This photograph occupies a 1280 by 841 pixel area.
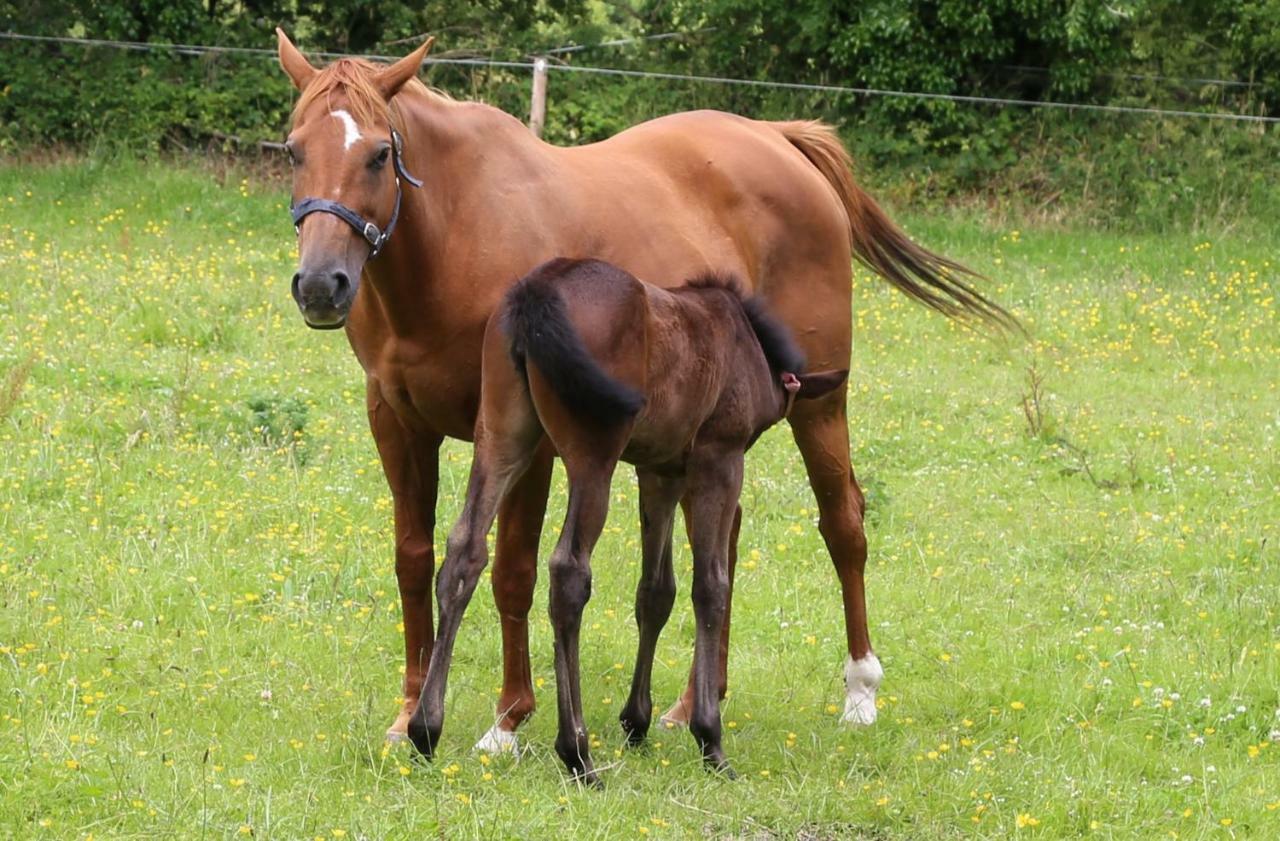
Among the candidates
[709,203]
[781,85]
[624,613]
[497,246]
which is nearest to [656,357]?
[497,246]

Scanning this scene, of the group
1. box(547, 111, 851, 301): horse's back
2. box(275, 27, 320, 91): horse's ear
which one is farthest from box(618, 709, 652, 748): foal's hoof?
box(275, 27, 320, 91): horse's ear

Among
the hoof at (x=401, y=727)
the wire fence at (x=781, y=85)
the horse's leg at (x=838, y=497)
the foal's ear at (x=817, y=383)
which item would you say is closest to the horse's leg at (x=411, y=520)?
the hoof at (x=401, y=727)

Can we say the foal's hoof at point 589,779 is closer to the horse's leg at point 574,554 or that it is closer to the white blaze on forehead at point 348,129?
the horse's leg at point 574,554

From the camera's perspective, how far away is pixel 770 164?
6.00 meters

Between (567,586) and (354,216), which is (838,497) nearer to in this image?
(567,586)

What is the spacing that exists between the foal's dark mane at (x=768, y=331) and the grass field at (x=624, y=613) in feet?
3.96

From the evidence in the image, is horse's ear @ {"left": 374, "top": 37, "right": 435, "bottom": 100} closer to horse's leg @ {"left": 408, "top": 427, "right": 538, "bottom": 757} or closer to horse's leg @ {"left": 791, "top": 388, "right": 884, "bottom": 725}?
horse's leg @ {"left": 408, "top": 427, "right": 538, "bottom": 757}

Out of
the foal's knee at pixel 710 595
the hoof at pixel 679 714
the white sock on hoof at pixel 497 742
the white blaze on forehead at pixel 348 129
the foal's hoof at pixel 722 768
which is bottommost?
the hoof at pixel 679 714

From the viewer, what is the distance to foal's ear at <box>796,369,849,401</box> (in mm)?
4973

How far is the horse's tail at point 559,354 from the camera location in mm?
4086

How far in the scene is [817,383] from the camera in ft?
16.4

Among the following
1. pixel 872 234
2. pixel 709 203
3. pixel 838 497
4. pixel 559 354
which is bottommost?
pixel 838 497

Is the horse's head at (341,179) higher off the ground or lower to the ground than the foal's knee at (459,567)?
higher

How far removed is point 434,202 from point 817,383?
51.7 inches
